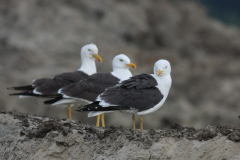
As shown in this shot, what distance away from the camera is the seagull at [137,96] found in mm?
8156

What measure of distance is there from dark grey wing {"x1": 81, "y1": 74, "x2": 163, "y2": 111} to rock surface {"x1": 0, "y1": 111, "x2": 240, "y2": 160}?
72 centimetres

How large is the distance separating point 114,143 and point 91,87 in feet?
10.8

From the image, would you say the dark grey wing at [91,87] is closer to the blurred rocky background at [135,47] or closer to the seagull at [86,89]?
the seagull at [86,89]

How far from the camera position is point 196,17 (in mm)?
28219

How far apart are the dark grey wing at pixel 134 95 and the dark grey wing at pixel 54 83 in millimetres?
2735

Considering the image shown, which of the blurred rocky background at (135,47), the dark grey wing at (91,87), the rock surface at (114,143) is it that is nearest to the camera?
the rock surface at (114,143)

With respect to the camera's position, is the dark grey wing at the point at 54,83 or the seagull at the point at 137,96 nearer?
the seagull at the point at 137,96

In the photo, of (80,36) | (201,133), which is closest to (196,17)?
(80,36)

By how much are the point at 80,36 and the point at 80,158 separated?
18.3 metres

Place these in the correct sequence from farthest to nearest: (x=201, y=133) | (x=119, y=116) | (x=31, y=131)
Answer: (x=119, y=116)
(x=31, y=131)
(x=201, y=133)

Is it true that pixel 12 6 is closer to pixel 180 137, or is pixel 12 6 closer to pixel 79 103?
pixel 79 103

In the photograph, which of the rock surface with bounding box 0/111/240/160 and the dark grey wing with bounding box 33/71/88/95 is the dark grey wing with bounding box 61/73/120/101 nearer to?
the dark grey wing with bounding box 33/71/88/95

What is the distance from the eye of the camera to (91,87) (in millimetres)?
10008

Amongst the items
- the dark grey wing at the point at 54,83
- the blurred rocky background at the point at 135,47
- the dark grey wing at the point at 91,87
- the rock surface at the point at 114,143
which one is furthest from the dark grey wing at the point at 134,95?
the blurred rocky background at the point at 135,47
